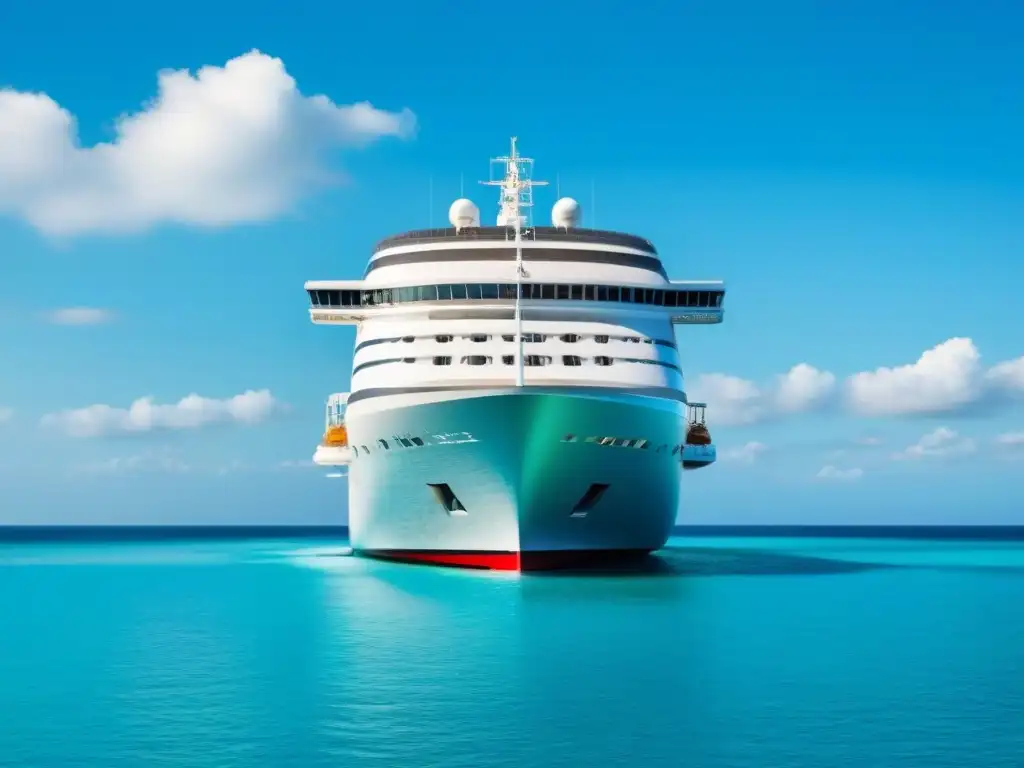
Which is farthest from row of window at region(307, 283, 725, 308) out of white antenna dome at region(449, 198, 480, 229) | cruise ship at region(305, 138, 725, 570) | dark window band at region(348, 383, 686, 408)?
white antenna dome at region(449, 198, 480, 229)

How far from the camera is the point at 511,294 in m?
42.4

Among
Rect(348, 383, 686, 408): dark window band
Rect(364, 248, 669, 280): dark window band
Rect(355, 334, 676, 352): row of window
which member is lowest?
Rect(348, 383, 686, 408): dark window band

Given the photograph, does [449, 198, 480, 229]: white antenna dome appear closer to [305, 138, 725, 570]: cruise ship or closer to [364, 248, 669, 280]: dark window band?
[305, 138, 725, 570]: cruise ship

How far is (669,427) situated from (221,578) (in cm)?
2341

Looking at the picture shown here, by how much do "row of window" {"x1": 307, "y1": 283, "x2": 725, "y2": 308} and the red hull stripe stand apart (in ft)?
28.3

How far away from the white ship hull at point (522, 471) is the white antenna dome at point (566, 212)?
1149cm

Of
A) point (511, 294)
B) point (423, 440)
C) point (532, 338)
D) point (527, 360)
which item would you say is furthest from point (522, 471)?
point (511, 294)

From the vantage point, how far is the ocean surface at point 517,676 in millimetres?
17547

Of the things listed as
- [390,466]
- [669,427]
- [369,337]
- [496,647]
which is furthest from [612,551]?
[496,647]

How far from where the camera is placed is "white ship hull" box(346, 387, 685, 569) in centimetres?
3616

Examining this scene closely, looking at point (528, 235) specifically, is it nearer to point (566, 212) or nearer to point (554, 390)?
point (566, 212)

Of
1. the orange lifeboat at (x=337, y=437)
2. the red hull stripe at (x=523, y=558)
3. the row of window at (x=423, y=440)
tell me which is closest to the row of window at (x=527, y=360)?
the row of window at (x=423, y=440)

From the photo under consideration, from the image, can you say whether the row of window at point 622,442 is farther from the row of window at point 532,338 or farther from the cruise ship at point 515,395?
the row of window at point 532,338

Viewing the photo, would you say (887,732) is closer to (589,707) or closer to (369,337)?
(589,707)
